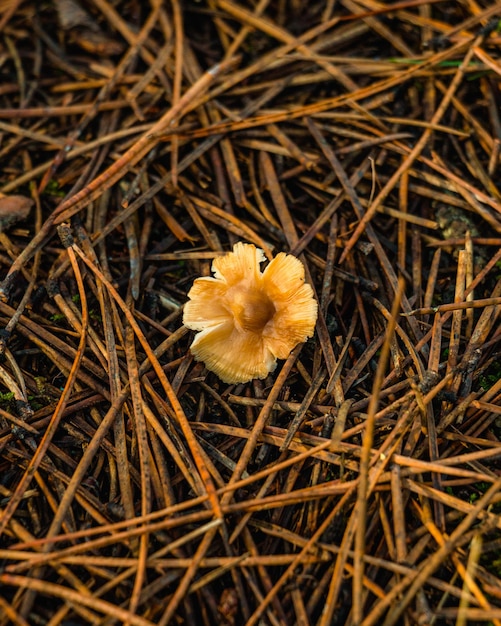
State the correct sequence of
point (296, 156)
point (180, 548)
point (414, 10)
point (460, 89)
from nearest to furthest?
point (180, 548), point (296, 156), point (460, 89), point (414, 10)

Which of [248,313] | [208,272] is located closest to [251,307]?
[248,313]

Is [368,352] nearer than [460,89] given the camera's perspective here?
Yes

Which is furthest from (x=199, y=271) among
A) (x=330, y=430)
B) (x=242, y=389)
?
(x=330, y=430)

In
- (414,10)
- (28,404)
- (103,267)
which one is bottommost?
(28,404)

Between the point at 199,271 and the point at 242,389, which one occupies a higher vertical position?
the point at 199,271

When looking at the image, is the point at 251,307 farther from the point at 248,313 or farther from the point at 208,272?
the point at 208,272

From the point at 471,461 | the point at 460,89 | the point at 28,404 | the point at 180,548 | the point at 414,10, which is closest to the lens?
the point at 180,548

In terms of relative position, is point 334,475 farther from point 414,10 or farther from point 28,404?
point 414,10
